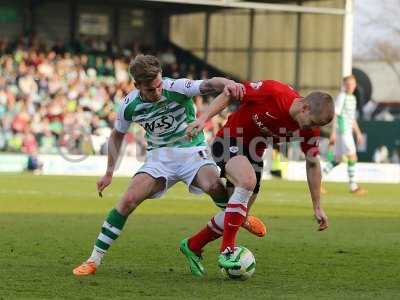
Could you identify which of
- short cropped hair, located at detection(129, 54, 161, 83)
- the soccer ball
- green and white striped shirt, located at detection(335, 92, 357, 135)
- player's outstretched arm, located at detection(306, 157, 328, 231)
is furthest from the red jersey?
green and white striped shirt, located at detection(335, 92, 357, 135)

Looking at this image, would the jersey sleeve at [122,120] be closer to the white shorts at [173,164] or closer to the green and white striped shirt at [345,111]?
the white shorts at [173,164]

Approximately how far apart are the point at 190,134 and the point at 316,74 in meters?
31.2

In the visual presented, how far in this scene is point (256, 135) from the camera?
909cm

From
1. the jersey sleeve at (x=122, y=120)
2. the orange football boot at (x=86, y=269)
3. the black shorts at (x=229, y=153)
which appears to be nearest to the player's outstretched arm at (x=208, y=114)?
the black shorts at (x=229, y=153)

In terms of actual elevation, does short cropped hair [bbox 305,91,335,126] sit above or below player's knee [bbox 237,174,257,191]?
above

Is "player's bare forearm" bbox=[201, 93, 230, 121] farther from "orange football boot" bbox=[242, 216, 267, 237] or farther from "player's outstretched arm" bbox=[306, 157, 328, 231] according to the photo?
"orange football boot" bbox=[242, 216, 267, 237]

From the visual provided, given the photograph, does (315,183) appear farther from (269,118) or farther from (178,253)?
(178,253)

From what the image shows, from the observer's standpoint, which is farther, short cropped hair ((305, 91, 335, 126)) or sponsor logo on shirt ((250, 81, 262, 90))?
sponsor logo on shirt ((250, 81, 262, 90))

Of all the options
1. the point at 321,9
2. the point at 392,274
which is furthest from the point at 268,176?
the point at 392,274

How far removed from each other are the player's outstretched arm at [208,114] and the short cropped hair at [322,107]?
2.13 ft

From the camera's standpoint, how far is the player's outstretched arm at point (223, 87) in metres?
8.57

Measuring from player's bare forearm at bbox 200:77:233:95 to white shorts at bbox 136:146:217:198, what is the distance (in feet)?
2.20

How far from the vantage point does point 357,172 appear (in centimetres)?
2908

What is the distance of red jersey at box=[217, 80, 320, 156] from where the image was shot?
28.9ft
